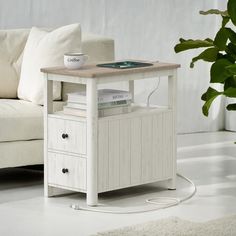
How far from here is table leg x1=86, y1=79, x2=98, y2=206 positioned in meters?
4.06

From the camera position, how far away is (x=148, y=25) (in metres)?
6.20

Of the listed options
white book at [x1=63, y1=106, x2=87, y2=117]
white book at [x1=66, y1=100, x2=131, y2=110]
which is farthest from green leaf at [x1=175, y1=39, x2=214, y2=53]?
white book at [x1=63, y1=106, x2=87, y2=117]

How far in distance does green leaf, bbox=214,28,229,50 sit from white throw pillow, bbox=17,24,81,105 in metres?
1.25

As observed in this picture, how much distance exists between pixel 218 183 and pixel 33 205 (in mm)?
1149

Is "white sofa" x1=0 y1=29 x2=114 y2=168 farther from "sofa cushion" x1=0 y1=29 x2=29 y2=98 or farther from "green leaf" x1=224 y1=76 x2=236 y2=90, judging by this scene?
"green leaf" x1=224 y1=76 x2=236 y2=90

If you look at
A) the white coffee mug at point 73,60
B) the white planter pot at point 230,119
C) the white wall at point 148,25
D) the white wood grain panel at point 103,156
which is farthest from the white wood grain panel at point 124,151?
the white planter pot at point 230,119

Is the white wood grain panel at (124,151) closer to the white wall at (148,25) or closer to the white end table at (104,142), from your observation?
the white end table at (104,142)

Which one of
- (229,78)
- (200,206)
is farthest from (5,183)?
(229,78)

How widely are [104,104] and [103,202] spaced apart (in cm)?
50

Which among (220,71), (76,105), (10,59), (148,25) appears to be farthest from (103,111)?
(148,25)

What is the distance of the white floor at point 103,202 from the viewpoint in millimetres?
3787

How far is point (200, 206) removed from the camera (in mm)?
4191

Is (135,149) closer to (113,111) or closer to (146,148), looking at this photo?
(146,148)

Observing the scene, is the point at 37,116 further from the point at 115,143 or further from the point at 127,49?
the point at 127,49
